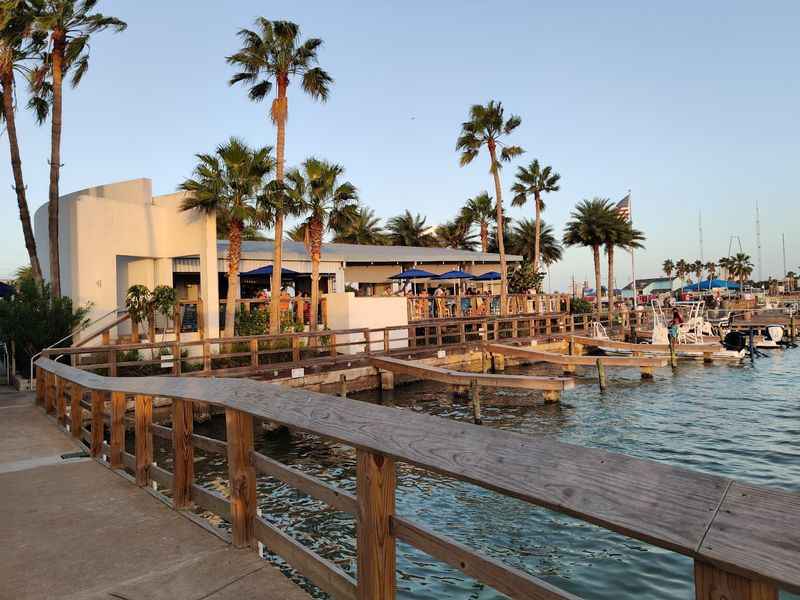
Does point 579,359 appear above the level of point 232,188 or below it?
below

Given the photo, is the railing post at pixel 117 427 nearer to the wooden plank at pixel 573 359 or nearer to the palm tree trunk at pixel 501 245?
the wooden plank at pixel 573 359

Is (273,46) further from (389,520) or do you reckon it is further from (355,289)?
(389,520)

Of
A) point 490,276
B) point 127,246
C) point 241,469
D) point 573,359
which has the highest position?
point 127,246

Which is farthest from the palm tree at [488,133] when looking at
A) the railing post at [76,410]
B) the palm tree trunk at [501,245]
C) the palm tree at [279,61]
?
the railing post at [76,410]

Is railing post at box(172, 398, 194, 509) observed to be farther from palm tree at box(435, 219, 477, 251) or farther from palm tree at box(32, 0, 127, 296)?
palm tree at box(435, 219, 477, 251)

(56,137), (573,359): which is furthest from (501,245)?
(56,137)

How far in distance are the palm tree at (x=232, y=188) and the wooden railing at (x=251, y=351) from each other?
1.46 meters

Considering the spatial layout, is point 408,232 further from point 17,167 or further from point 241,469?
point 241,469

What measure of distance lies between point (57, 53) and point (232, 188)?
6734 mm

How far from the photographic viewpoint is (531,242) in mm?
54281

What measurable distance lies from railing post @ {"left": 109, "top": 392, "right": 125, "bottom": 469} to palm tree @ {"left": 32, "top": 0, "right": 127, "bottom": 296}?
13.2m

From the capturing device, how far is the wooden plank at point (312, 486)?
2.76m

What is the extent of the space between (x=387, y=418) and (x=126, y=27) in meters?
22.0

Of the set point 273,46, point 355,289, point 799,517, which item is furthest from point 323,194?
point 799,517
